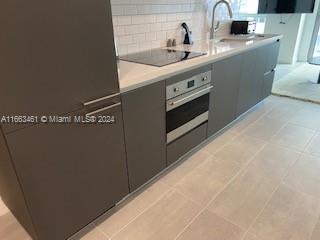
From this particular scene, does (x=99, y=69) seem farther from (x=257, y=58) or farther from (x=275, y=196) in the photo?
(x=257, y=58)

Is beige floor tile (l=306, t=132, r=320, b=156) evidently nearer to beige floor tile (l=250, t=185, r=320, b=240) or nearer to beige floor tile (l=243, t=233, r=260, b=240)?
beige floor tile (l=250, t=185, r=320, b=240)

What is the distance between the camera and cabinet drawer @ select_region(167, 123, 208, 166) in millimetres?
1863

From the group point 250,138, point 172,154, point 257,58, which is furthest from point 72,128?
point 257,58

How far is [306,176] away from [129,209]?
1.42 metres

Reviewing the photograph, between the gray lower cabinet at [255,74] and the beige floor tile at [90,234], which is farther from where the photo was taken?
the gray lower cabinet at [255,74]

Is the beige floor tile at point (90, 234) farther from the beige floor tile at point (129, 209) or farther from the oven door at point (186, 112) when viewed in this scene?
the oven door at point (186, 112)

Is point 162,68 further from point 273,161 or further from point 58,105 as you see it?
point 273,161

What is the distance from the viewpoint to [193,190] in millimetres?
1792

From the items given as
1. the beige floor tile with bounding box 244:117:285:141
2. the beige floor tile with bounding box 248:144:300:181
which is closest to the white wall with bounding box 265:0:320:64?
the beige floor tile with bounding box 244:117:285:141

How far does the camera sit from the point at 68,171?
1.21 metres

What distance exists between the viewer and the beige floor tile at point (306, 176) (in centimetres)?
178

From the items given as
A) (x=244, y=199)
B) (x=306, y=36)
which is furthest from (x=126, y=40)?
(x=306, y=36)

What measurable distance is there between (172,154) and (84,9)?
1210 millimetres

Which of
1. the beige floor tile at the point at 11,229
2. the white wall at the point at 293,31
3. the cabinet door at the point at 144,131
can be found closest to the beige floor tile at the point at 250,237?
the cabinet door at the point at 144,131
